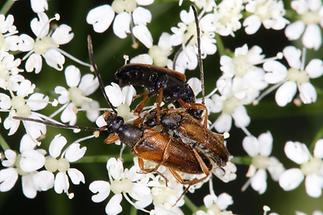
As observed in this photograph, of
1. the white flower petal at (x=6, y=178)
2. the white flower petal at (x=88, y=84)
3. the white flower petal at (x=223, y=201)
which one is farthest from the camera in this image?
the white flower petal at (x=223, y=201)

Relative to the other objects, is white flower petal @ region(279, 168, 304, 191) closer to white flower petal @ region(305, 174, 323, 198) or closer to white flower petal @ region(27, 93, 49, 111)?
white flower petal @ region(305, 174, 323, 198)

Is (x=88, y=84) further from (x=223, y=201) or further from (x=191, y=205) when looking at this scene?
(x=223, y=201)

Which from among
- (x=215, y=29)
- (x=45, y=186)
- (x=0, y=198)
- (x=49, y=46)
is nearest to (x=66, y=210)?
(x=0, y=198)

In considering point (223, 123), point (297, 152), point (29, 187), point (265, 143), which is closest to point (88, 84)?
point (29, 187)

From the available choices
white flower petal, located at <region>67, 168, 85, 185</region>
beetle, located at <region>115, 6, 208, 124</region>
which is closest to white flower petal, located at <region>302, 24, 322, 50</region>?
beetle, located at <region>115, 6, 208, 124</region>

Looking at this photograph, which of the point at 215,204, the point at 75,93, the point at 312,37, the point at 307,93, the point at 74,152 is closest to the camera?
the point at 74,152

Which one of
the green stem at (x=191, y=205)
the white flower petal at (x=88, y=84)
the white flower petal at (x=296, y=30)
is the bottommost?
the green stem at (x=191, y=205)

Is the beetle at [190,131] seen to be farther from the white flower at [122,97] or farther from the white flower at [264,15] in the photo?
the white flower at [264,15]

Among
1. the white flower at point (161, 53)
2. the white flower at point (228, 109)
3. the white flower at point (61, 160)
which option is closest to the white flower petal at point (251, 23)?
the white flower at point (228, 109)
